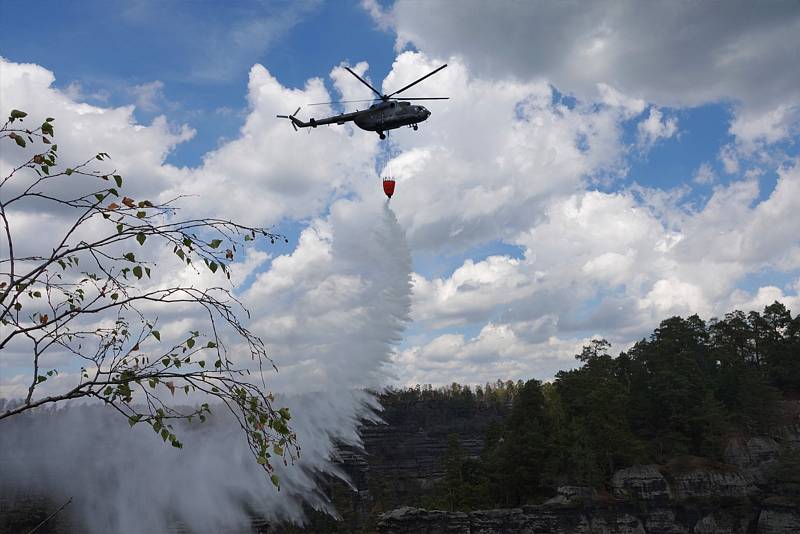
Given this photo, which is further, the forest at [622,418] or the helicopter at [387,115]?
the forest at [622,418]

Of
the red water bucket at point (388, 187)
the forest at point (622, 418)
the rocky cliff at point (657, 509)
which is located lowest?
the rocky cliff at point (657, 509)

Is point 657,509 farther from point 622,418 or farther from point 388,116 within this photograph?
point 388,116

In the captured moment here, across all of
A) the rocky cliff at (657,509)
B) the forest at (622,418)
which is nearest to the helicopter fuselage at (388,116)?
the forest at (622,418)

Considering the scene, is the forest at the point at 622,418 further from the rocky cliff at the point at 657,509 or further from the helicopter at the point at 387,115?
the helicopter at the point at 387,115

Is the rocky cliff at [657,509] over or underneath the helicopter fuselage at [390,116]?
underneath

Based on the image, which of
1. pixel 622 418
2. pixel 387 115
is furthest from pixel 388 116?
pixel 622 418

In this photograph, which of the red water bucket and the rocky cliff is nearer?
the red water bucket

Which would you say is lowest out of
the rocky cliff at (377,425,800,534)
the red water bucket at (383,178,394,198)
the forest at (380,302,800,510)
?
the rocky cliff at (377,425,800,534)

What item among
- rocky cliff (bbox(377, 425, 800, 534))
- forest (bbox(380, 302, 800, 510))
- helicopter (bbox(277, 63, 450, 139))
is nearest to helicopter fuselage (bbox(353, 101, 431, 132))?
helicopter (bbox(277, 63, 450, 139))

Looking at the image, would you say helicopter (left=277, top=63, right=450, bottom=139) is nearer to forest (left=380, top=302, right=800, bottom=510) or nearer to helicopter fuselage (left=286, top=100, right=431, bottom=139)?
helicopter fuselage (left=286, top=100, right=431, bottom=139)
